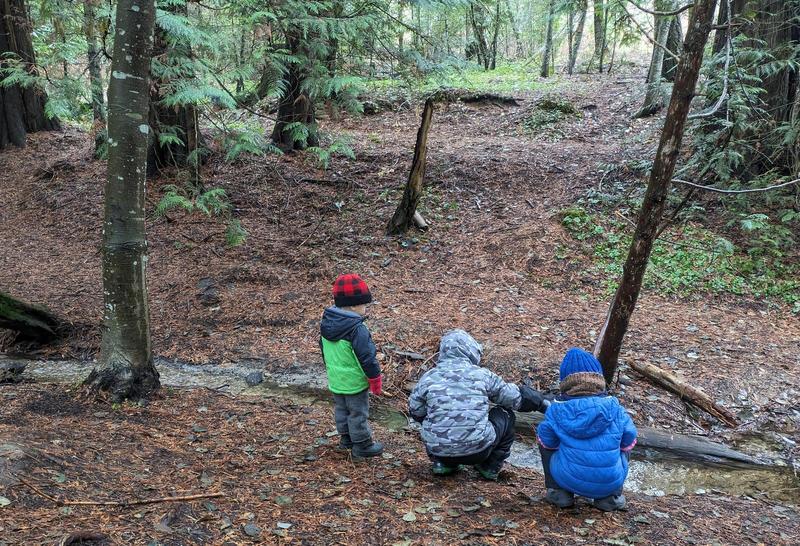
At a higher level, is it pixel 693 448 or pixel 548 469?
pixel 548 469

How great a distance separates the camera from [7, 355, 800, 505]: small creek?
15.6ft

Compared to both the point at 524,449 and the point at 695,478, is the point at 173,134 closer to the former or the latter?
the point at 524,449

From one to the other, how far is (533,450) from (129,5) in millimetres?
5658

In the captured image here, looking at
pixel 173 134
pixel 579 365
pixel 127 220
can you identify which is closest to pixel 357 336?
pixel 579 365

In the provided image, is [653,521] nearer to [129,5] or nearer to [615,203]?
[129,5]

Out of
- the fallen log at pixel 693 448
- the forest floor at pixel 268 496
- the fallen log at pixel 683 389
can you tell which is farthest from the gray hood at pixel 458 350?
the fallen log at pixel 683 389

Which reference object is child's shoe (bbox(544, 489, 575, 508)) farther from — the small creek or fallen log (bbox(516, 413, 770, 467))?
fallen log (bbox(516, 413, 770, 467))

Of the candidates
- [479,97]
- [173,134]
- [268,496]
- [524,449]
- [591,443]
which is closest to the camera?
[591,443]

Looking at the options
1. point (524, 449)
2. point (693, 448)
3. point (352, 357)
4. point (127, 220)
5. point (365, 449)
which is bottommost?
point (524, 449)

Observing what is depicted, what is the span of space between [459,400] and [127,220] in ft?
11.5

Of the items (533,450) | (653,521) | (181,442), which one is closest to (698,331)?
(533,450)

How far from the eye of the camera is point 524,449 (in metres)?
5.43

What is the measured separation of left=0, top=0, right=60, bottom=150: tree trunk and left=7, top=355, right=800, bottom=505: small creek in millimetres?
11547

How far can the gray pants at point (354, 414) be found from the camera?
14.6ft
